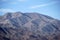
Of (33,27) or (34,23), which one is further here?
(34,23)

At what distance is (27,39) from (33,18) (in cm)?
4037

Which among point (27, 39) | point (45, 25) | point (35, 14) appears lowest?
point (27, 39)

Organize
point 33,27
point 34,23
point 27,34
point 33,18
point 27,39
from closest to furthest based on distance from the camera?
point 27,39 < point 27,34 < point 33,27 < point 34,23 < point 33,18

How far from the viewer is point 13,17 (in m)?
89.9

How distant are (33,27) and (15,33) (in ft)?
81.4

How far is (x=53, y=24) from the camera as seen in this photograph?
83625mm

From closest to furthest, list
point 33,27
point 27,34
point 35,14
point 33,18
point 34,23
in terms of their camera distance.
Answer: point 27,34 → point 33,27 → point 34,23 → point 33,18 → point 35,14

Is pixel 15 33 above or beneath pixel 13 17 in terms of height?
beneath

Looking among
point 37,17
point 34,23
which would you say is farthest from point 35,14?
point 34,23

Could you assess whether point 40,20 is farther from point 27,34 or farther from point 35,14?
point 27,34

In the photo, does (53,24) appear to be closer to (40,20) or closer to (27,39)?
(40,20)

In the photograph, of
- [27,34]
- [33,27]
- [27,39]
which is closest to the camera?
[27,39]

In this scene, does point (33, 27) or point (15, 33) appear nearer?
point (15, 33)

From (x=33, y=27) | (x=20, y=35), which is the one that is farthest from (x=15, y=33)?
(x=33, y=27)
